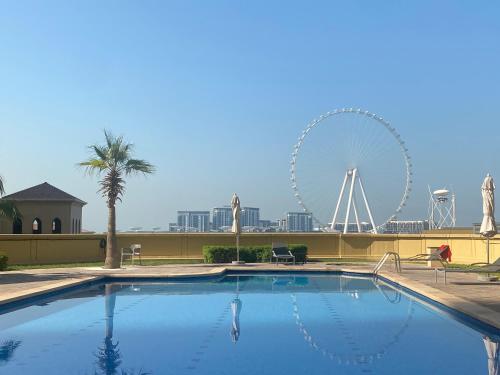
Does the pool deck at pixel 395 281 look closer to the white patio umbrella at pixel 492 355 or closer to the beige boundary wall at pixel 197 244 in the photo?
the white patio umbrella at pixel 492 355

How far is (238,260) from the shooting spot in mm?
21000

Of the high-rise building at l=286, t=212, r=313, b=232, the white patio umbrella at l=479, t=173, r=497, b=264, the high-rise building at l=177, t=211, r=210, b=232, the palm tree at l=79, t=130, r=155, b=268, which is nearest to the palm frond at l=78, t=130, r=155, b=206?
the palm tree at l=79, t=130, r=155, b=268

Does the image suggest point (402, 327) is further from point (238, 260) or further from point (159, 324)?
point (238, 260)

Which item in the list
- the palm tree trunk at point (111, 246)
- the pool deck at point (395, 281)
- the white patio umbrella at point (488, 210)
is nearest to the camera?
the pool deck at point (395, 281)

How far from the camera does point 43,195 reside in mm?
30047

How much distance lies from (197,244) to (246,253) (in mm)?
2572

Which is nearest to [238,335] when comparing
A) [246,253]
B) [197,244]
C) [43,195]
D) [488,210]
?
[488,210]

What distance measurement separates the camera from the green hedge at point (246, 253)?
70.4ft

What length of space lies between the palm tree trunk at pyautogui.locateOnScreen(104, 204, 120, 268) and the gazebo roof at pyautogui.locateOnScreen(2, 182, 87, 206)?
12.6m

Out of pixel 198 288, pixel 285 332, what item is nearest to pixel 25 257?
pixel 198 288

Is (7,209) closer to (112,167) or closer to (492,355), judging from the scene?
(112,167)

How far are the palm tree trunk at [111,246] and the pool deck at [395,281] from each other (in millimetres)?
719

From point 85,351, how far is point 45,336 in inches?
51.4

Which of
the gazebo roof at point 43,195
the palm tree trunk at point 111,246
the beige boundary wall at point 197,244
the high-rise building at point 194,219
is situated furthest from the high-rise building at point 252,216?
the palm tree trunk at point 111,246
